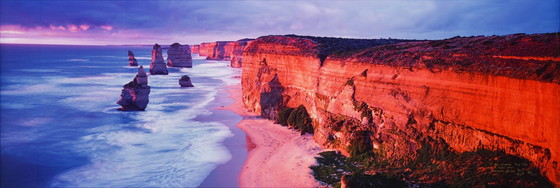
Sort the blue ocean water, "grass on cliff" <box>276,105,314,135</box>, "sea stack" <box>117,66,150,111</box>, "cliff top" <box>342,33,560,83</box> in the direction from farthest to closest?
"sea stack" <box>117,66,150,111</box>, "grass on cliff" <box>276,105,314,135</box>, the blue ocean water, "cliff top" <box>342,33,560,83</box>

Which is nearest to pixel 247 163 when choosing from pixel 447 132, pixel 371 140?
pixel 371 140

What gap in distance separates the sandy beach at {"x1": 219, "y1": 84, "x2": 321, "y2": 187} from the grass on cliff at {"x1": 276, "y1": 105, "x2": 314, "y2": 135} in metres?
0.54

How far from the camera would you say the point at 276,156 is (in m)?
19.7

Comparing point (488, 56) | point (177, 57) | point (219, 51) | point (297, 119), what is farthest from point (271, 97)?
point (219, 51)

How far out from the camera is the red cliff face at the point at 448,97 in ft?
38.8

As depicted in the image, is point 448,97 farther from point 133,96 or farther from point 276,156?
point 133,96

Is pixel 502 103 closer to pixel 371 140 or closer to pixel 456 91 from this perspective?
pixel 456 91

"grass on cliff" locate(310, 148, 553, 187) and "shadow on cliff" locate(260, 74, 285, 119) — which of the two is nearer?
"grass on cliff" locate(310, 148, 553, 187)

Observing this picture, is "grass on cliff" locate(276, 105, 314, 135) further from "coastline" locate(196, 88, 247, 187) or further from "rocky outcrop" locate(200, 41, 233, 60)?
"rocky outcrop" locate(200, 41, 233, 60)

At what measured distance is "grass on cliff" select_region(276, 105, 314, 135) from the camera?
2406 cm

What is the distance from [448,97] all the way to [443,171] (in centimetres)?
301

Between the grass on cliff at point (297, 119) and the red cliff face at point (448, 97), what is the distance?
736 mm

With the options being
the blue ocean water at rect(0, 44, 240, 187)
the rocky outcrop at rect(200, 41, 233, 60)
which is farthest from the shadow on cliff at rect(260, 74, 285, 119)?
the rocky outcrop at rect(200, 41, 233, 60)

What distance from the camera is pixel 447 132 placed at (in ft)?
48.5
